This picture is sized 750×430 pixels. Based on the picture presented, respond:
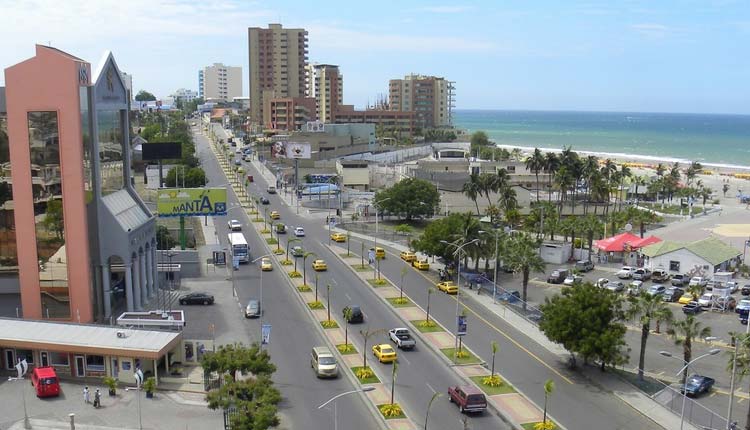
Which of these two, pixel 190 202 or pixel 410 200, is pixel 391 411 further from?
pixel 410 200

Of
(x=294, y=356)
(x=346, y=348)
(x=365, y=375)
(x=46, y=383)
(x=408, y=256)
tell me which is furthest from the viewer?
(x=408, y=256)

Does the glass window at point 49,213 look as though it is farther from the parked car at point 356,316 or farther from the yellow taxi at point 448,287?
the yellow taxi at point 448,287

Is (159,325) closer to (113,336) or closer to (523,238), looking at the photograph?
(113,336)

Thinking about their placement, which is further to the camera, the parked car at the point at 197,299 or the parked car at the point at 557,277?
the parked car at the point at 557,277

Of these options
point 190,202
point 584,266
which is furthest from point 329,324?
point 584,266

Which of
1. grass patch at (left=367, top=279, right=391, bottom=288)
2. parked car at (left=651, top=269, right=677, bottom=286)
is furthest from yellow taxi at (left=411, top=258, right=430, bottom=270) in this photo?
parked car at (left=651, top=269, right=677, bottom=286)

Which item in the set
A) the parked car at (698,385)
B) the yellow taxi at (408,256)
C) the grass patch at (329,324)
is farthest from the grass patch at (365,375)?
the yellow taxi at (408,256)
